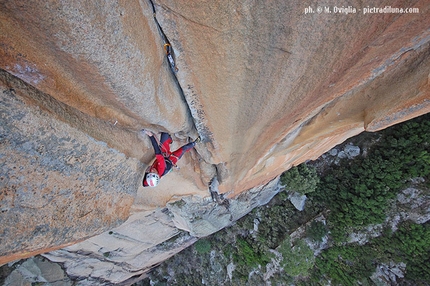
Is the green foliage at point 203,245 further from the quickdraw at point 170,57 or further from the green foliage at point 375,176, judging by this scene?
the quickdraw at point 170,57

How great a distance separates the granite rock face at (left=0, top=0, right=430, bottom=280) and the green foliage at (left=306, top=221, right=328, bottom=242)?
184 inches

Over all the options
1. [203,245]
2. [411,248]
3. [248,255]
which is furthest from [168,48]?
[203,245]

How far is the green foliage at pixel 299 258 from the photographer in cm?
762

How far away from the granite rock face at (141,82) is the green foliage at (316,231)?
184 inches

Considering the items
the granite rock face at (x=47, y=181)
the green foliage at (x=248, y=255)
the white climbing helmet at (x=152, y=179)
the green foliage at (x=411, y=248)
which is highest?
the white climbing helmet at (x=152, y=179)

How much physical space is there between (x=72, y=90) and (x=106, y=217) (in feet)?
6.39

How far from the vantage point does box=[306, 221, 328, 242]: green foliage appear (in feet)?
24.8

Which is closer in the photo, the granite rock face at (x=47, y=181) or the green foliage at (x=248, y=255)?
the granite rock face at (x=47, y=181)

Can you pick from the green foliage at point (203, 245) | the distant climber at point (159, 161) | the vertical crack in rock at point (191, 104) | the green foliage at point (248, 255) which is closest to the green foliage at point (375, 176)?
the green foliage at point (248, 255)

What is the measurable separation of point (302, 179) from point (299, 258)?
2513mm

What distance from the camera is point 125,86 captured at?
2.51 metres

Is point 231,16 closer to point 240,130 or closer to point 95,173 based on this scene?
point 240,130

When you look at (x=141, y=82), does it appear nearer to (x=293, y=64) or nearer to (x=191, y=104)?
(x=191, y=104)

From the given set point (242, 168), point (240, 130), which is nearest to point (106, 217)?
point (240, 130)
